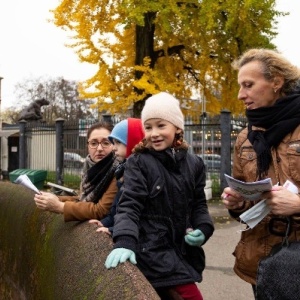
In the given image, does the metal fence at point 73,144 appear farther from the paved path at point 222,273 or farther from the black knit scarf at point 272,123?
the black knit scarf at point 272,123

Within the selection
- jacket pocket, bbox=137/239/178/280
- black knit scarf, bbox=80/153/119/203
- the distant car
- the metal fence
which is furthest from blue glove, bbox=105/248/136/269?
the distant car

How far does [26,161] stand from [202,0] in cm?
805

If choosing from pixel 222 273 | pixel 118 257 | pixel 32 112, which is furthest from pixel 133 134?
pixel 32 112

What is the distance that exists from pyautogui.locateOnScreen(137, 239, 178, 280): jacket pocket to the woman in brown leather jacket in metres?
0.33

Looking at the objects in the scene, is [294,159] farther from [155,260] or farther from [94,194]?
[94,194]

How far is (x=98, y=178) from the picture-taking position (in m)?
2.80

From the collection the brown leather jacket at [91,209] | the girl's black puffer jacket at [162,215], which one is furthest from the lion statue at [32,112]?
the girl's black puffer jacket at [162,215]

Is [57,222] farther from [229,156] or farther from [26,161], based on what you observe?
[26,161]

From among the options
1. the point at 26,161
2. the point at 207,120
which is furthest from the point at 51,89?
the point at 207,120

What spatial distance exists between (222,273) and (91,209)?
2.92m

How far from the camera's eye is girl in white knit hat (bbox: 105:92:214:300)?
2.10 metres

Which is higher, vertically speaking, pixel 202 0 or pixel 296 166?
pixel 202 0

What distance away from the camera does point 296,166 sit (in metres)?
1.95

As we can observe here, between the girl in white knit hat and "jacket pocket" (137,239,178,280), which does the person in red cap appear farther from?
"jacket pocket" (137,239,178,280)
